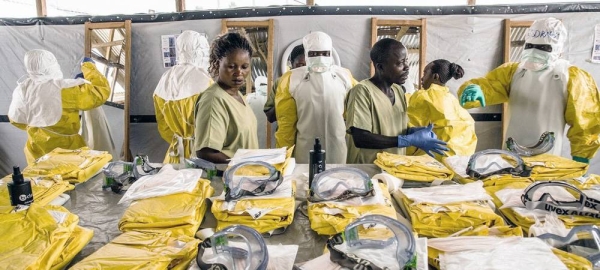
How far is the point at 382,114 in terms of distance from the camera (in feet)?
7.79

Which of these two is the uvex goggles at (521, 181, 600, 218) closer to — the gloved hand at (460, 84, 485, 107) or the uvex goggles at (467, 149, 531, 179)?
the uvex goggles at (467, 149, 531, 179)

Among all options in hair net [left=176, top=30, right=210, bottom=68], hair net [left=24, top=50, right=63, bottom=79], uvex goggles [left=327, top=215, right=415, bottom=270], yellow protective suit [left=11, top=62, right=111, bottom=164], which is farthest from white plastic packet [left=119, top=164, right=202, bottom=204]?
hair net [left=24, top=50, right=63, bottom=79]

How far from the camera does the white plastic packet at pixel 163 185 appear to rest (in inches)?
55.9

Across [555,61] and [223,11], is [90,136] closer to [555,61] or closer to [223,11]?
[223,11]

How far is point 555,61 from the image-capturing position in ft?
8.39

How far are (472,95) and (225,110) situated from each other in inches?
65.3

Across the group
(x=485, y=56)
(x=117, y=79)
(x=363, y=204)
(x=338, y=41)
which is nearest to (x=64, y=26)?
(x=117, y=79)

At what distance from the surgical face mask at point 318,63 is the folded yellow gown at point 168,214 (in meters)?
1.74

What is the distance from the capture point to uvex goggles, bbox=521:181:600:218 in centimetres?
124

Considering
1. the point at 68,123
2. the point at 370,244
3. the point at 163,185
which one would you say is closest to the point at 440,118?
the point at 370,244

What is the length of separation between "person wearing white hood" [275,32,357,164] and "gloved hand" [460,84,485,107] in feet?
2.93

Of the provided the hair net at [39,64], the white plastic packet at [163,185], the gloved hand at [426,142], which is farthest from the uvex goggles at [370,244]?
the hair net at [39,64]

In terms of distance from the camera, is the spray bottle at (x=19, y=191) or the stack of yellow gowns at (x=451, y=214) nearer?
the stack of yellow gowns at (x=451, y=214)

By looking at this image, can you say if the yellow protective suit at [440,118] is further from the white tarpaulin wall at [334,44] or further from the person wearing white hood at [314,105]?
the white tarpaulin wall at [334,44]
